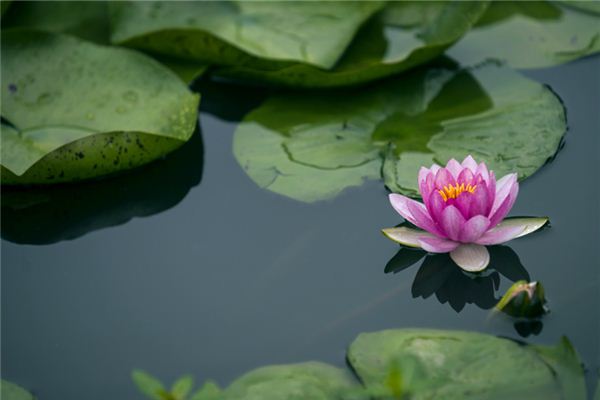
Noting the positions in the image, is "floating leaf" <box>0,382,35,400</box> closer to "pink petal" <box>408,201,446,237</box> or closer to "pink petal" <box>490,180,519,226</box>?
"pink petal" <box>408,201,446,237</box>

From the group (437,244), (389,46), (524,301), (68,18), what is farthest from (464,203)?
(68,18)

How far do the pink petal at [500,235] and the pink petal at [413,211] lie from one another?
13 centimetres

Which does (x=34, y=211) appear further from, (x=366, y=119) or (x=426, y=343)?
(x=426, y=343)

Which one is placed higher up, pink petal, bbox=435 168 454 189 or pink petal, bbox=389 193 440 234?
pink petal, bbox=435 168 454 189

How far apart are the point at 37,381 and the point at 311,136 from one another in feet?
3.88

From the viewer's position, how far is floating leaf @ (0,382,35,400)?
86.7 inches

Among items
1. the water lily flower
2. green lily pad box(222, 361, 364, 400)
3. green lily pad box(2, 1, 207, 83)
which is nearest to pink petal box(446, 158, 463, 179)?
the water lily flower

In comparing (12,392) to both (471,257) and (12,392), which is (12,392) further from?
(471,257)

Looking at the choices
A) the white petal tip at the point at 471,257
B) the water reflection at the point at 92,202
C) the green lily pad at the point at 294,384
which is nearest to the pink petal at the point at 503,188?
the white petal tip at the point at 471,257

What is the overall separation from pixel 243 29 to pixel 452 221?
123 cm

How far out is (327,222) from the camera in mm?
2643

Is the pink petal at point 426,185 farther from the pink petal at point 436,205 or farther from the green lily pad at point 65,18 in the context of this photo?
the green lily pad at point 65,18

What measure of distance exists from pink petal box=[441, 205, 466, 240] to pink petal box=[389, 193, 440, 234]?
0.04m

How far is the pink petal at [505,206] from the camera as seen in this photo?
A: 2.39 meters
